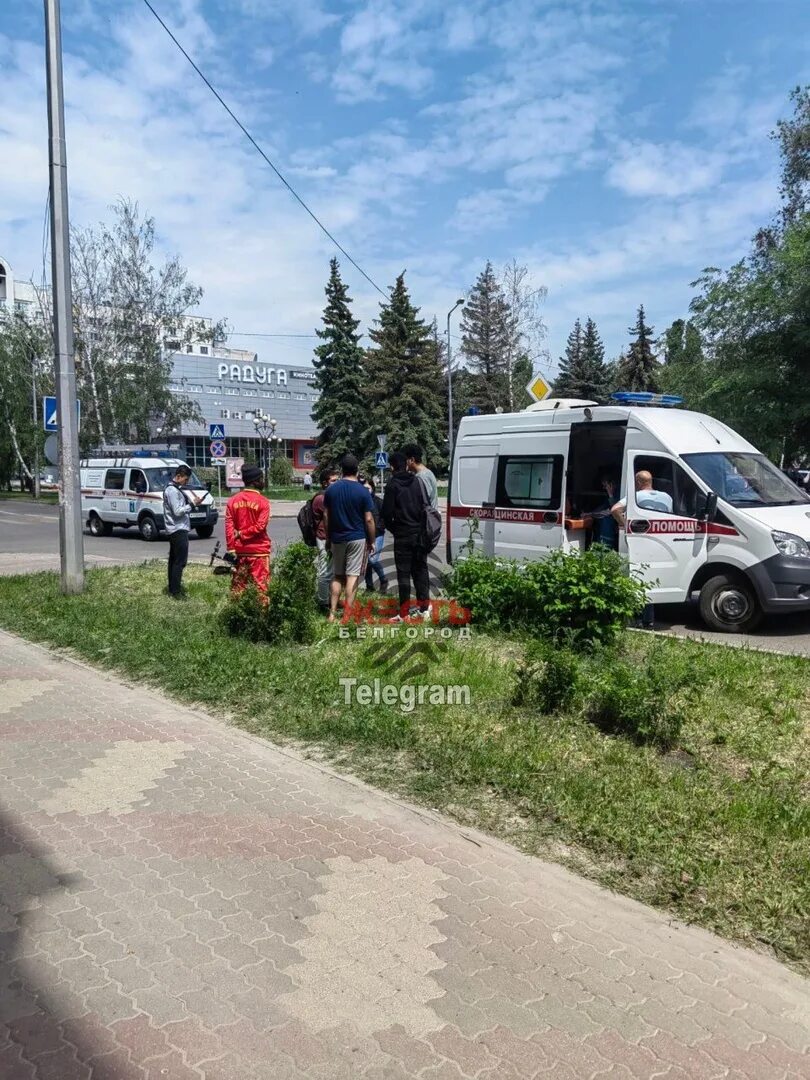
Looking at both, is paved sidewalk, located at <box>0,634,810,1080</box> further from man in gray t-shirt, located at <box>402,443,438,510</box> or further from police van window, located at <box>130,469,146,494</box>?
police van window, located at <box>130,469,146,494</box>

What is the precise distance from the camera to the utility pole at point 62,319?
10.7 m

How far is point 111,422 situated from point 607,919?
39.5 metres

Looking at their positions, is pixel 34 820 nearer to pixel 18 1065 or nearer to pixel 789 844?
pixel 18 1065

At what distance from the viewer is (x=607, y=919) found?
3.39 m

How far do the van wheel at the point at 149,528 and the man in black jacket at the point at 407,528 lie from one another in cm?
1546

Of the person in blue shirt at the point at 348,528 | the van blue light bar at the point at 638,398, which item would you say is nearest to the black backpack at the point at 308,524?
the person in blue shirt at the point at 348,528

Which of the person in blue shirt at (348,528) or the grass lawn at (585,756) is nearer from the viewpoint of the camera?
the grass lawn at (585,756)

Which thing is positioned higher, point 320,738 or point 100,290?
point 100,290

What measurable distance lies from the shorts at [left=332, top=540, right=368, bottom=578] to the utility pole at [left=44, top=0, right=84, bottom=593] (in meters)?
4.34

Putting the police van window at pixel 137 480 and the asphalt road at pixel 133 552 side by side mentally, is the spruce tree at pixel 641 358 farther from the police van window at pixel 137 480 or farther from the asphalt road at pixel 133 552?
the police van window at pixel 137 480

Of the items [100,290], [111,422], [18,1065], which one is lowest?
[18,1065]

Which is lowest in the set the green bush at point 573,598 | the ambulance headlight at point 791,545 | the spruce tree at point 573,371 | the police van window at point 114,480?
the green bush at point 573,598

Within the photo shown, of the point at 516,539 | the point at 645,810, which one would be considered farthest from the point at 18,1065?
the point at 516,539

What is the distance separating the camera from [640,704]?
5.22 meters
